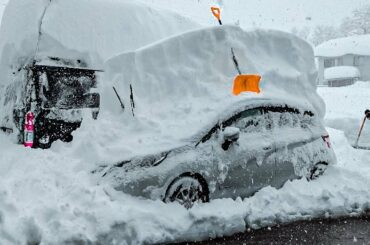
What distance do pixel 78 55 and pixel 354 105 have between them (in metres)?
22.1

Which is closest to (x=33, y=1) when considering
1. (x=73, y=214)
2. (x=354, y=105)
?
(x=73, y=214)

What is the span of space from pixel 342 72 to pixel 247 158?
48461 millimetres

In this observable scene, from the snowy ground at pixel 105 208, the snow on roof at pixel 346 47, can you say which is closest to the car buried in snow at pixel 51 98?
the snowy ground at pixel 105 208

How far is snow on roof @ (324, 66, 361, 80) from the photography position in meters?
49.8

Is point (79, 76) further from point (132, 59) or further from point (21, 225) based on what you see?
point (21, 225)

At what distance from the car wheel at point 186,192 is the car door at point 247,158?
34 cm

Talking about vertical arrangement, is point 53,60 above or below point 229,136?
above

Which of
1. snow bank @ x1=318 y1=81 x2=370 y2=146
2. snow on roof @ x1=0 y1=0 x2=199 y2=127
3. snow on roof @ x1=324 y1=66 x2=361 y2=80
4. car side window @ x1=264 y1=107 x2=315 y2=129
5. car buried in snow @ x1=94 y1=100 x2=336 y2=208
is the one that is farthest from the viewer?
snow on roof @ x1=324 y1=66 x2=361 y2=80

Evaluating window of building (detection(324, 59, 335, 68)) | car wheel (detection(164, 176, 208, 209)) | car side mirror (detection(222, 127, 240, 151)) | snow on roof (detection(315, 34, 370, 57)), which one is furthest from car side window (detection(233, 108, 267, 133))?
window of building (detection(324, 59, 335, 68))

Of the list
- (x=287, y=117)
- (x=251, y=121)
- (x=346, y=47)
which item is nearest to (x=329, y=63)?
(x=346, y=47)

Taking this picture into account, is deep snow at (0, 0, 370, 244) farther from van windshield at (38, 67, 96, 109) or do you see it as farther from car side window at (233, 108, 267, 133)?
car side window at (233, 108, 267, 133)

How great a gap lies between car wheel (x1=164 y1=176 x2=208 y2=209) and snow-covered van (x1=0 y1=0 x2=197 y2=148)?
5.57 feet

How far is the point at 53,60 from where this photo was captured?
18.7 ft

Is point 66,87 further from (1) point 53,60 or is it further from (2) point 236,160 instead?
(2) point 236,160
